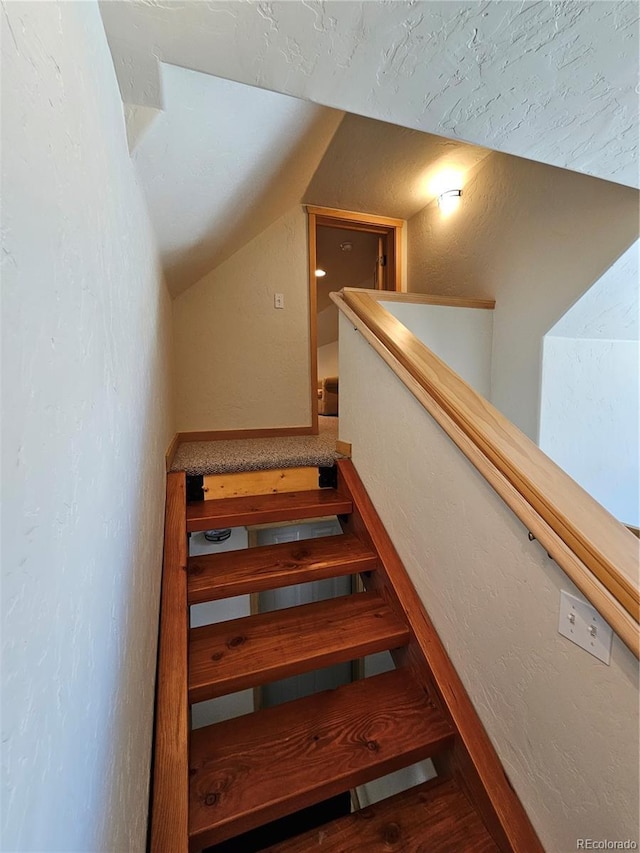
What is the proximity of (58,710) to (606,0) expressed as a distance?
1571mm

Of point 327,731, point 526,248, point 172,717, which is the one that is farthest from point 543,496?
point 526,248

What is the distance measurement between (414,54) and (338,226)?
2217 mm

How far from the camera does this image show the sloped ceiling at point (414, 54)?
30.0 inches

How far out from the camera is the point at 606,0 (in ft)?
2.47

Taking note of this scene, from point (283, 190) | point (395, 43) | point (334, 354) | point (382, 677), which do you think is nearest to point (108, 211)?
point (395, 43)

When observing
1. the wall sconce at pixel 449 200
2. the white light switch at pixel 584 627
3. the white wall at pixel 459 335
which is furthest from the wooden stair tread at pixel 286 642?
the wall sconce at pixel 449 200

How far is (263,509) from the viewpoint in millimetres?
1588

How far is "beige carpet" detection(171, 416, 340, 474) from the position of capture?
1748 millimetres

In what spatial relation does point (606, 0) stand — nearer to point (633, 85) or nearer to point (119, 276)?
point (633, 85)

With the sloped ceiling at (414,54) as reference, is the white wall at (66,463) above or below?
below

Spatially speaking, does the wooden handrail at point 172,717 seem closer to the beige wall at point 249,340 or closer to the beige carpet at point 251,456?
the beige carpet at point 251,456

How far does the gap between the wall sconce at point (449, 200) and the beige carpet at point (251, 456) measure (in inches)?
75.3

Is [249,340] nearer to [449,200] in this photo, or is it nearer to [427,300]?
[427,300]

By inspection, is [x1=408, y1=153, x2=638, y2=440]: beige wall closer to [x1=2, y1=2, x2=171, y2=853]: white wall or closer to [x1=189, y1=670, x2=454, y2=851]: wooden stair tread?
[x1=189, y1=670, x2=454, y2=851]: wooden stair tread
